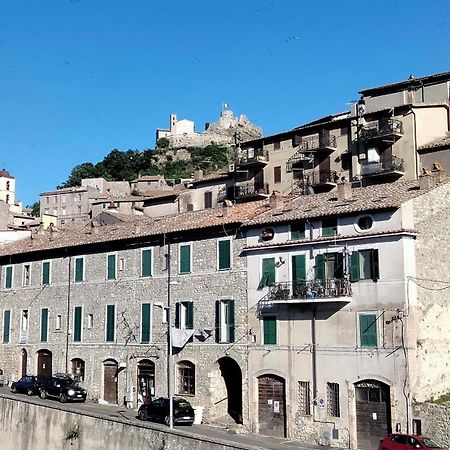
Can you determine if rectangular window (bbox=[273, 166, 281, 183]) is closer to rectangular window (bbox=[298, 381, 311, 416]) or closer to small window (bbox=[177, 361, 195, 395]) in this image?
small window (bbox=[177, 361, 195, 395])

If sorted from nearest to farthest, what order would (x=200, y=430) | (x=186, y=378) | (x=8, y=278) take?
(x=200, y=430) < (x=186, y=378) < (x=8, y=278)

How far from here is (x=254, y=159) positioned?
211 ft

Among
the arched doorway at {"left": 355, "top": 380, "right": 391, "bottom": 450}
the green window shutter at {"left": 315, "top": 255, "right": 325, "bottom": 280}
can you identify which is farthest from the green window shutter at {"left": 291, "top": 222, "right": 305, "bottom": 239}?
the arched doorway at {"left": 355, "top": 380, "right": 391, "bottom": 450}

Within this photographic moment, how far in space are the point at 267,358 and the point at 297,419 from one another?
3442mm

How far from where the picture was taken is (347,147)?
58.1 meters

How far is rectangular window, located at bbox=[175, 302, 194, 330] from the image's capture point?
137 ft

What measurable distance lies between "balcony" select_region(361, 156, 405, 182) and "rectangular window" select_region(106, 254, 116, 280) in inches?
823

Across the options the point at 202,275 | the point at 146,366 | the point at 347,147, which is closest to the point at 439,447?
the point at 202,275

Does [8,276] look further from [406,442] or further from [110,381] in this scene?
[406,442]

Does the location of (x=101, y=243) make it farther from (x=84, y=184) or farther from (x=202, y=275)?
(x=84, y=184)

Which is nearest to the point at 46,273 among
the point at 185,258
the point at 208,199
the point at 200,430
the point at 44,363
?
the point at 44,363

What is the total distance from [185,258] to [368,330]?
12.7 meters

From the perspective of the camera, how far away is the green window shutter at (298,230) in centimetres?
3694

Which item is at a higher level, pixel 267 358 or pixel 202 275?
pixel 202 275
